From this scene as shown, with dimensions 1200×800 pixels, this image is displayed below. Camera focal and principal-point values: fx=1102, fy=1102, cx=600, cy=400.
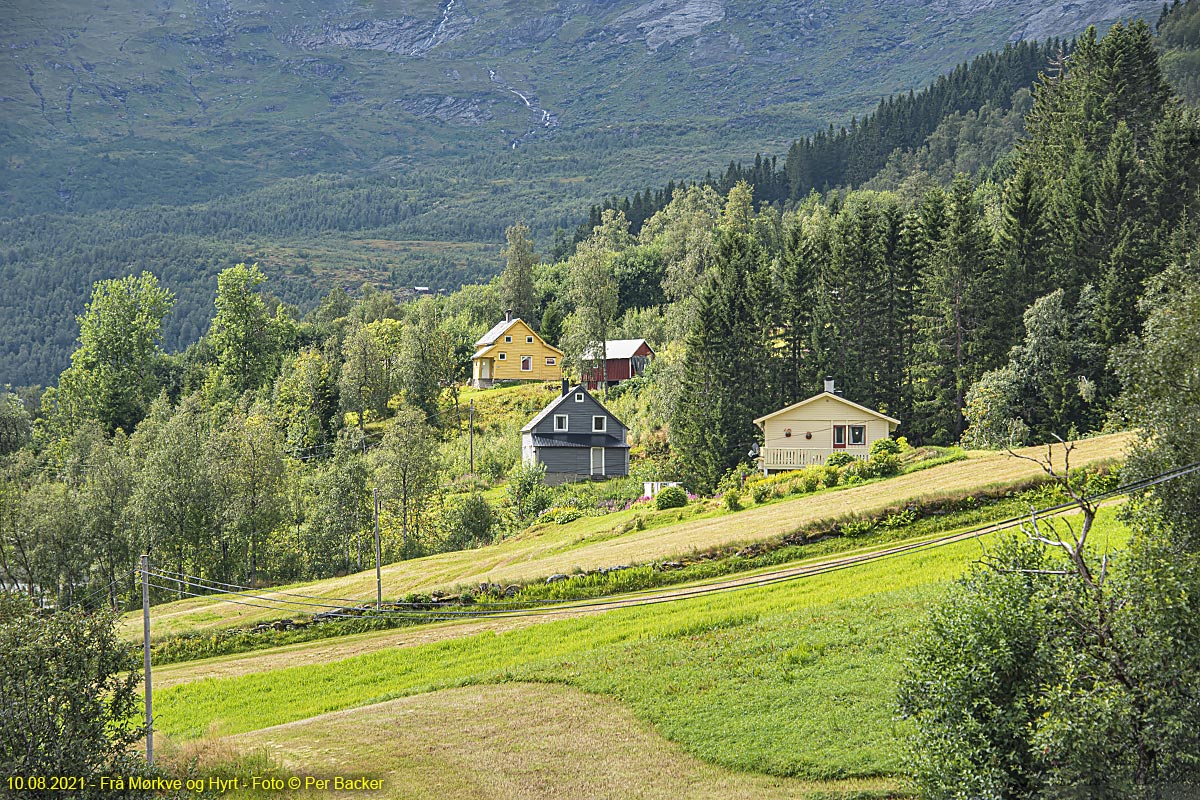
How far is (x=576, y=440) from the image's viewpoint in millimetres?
88375

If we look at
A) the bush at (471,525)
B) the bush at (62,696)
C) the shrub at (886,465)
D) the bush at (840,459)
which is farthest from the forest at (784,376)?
the bush at (62,696)

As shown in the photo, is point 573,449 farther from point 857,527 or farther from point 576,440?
point 857,527

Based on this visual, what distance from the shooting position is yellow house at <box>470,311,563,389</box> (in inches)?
4823

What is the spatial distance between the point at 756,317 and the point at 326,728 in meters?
52.5

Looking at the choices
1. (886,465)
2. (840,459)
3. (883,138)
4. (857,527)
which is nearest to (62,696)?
(857,527)

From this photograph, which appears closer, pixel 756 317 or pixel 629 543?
pixel 629 543

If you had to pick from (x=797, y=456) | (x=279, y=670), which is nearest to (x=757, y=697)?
(x=279, y=670)

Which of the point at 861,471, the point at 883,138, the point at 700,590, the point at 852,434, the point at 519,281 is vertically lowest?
the point at 700,590

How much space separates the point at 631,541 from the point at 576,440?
36417 mm

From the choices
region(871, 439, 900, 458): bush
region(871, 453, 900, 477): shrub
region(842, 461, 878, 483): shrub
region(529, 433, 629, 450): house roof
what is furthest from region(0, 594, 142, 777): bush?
region(529, 433, 629, 450): house roof

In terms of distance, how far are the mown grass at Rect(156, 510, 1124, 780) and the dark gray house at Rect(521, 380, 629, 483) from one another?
46.8 m

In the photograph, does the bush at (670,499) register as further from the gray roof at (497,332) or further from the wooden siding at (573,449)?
the gray roof at (497,332)

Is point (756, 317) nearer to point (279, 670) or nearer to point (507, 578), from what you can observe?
point (507, 578)

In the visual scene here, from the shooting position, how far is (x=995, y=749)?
19719mm
